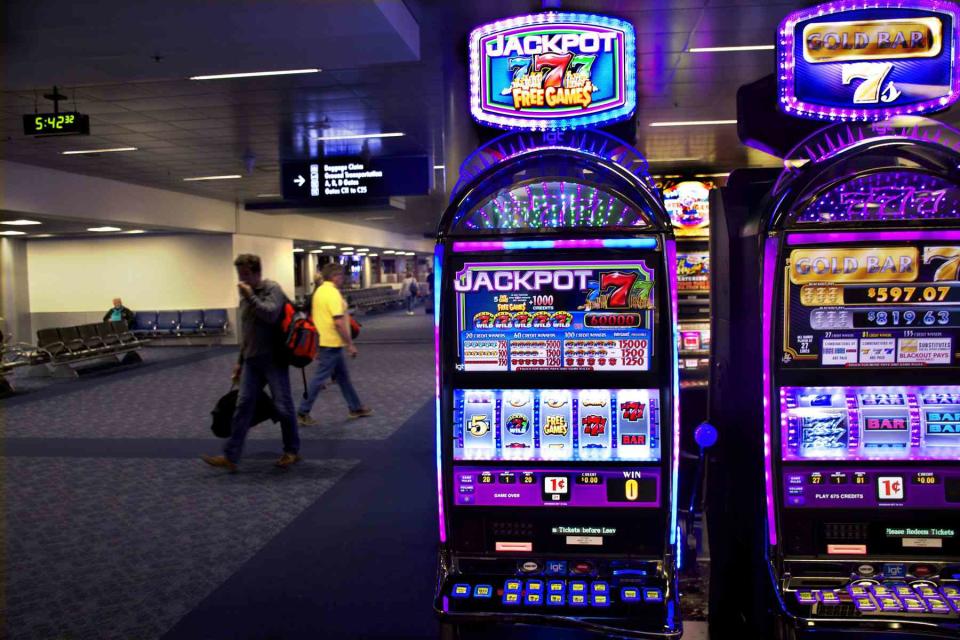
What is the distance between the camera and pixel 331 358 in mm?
7484

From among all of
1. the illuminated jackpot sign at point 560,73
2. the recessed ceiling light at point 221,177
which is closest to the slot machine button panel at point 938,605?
the illuminated jackpot sign at point 560,73

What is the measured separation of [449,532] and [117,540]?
9.98 feet

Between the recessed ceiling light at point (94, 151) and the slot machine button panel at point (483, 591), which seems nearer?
the slot machine button panel at point (483, 591)

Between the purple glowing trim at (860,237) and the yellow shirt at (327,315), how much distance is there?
5.56 metres

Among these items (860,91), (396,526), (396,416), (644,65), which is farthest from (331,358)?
(860,91)

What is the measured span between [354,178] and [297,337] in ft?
12.1

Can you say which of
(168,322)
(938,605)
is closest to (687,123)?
(938,605)

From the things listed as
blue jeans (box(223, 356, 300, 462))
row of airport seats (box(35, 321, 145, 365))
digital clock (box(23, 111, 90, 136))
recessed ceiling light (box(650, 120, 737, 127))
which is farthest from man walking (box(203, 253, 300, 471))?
row of airport seats (box(35, 321, 145, 365))

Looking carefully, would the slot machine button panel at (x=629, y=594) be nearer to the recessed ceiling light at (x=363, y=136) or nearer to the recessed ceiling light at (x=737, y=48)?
the recessed ceiling light at (x=737, y=48)

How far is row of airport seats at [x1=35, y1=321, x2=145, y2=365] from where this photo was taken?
1185cm

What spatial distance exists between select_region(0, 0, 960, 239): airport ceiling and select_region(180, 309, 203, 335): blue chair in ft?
19.1

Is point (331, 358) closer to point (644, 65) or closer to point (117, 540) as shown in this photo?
point (117, 540)

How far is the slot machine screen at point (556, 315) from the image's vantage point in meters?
2.43

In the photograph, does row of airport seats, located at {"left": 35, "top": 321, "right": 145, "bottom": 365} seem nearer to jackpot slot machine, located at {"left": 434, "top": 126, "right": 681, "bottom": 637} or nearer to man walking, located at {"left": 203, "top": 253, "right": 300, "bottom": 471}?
man walking, located at {"left": 203, "top": 253, "right": 300, "bottom": 471}
